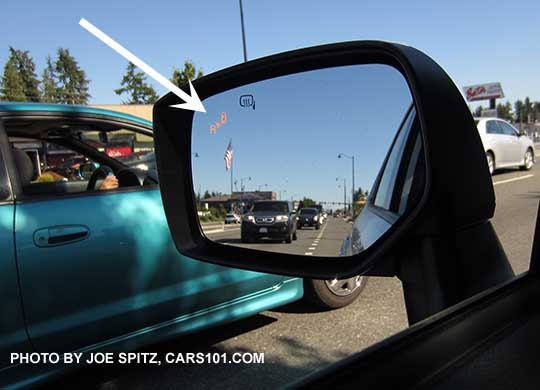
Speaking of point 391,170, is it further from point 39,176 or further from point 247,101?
point 39,176

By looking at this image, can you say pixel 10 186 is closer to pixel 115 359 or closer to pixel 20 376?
pixel 20 376

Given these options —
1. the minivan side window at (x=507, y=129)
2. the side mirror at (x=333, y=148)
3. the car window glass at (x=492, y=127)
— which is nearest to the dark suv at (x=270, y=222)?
the side mirror at (x=333, y=148)

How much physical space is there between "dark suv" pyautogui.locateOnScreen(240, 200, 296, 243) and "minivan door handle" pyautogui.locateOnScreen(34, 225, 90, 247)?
128 centimetres

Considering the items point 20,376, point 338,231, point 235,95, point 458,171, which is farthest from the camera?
point 20,376

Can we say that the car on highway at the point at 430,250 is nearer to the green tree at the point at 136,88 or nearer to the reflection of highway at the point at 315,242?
the reflection of highway at the point at 315,242

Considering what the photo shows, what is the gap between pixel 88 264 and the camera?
242 centimetres

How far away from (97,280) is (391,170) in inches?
76.1

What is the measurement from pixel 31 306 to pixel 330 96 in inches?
76.6

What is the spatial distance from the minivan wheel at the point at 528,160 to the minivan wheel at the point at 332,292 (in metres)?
1.60

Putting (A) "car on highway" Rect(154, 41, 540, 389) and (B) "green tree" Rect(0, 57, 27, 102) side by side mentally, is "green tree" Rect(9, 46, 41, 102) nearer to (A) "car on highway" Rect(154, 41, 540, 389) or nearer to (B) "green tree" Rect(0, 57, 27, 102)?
(B) "green tree" Rect(0, 57, 27, 102)

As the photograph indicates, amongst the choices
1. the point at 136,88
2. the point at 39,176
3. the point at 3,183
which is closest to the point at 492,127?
the point at 3,183

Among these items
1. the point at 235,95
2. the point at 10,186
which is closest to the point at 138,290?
the point at 10,186

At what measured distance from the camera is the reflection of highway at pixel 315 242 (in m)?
1.19

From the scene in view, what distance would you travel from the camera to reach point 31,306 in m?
2.23
